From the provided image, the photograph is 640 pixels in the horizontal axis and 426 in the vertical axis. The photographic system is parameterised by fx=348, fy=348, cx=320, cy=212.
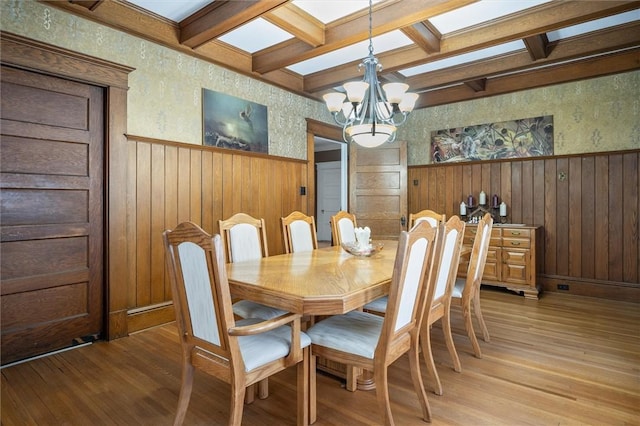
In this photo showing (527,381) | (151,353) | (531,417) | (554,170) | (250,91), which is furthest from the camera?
(554,170)

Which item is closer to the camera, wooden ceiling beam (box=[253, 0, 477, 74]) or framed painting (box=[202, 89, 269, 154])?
wooden ceiling beam (box=[253, 0, 477, 74])

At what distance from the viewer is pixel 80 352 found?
2621mm

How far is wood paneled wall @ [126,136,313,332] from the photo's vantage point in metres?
3.06

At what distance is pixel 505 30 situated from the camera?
10.1ft

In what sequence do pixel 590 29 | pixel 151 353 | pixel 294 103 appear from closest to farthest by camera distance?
pixel 151 353, pixel 590 29, pixel 294 103

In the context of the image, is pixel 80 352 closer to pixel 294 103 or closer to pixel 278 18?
pixel 278 18

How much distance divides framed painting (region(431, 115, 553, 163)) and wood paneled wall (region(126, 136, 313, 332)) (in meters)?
2.67

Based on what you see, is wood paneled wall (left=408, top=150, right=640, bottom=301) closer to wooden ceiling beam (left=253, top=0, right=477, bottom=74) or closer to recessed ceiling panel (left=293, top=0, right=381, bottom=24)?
wooden ceiling beam (left=253, top=0, right=477, bottom=74)

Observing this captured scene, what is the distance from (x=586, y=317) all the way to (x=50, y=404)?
14.2 feet

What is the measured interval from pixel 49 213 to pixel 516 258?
4.69m

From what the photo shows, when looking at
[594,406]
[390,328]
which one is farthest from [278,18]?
[594,406]

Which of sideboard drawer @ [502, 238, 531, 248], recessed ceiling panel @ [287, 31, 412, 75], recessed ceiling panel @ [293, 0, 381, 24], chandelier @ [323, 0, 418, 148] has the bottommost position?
sideboard drawer @ [502, 238, 531, 248]

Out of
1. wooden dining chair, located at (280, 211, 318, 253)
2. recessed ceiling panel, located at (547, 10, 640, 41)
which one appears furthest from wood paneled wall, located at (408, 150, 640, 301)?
wooden dining chair, located at (280, 211, 318, 253)

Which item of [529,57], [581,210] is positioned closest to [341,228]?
[529,57]
